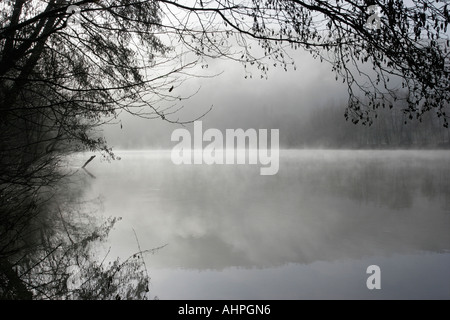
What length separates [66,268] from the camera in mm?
6301

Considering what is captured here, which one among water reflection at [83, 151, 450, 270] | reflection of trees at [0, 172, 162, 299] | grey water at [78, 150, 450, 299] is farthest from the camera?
water reflection at [83, 151, 450, 270]

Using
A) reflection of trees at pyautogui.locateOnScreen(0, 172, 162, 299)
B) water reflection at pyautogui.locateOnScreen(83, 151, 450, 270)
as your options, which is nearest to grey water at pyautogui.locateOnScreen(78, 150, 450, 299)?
water reflection at pyautogui.locateOnScreen(83, 151, 450, 270)

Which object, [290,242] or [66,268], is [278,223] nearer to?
[290,242]

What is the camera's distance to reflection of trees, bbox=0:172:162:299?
202 inches

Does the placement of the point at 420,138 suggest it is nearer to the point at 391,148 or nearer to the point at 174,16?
the point at 391,148

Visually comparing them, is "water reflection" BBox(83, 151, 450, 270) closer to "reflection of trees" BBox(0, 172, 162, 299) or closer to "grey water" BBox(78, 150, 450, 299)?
"grey water" BBox(78, 150, 450, 299)

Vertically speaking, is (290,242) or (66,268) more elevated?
(66,268)

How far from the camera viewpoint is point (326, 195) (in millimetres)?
17422

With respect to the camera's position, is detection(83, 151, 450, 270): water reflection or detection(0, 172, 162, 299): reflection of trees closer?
detection(0, 172, 162, 299): reflection of trees

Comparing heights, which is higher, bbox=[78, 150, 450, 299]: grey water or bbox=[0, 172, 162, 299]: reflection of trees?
bbox=[0, 172, 162, 299]: reflection of trees

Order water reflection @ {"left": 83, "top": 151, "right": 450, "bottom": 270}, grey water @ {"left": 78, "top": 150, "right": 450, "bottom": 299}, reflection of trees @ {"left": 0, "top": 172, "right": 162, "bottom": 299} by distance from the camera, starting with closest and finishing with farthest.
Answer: reflection of trees @ {"left": 0, "top": 172, "right": 162, "bottom": 299} < grey water @ {"left": 78, "top": 150, "right": 450, "bottom": 299} < water reflection @ {"left": 83, "top": 151, "right": 450, "bottom": 270}

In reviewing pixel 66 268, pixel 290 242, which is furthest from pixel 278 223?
pixel 66 268

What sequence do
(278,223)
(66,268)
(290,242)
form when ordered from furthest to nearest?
(278,223), (290,242), (66,268)

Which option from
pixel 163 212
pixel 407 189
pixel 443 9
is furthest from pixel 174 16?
pixel 407 189
